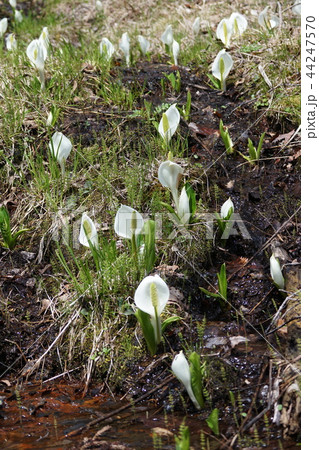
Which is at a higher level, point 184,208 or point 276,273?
point 184,208

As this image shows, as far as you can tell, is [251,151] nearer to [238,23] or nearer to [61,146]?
[61,146]

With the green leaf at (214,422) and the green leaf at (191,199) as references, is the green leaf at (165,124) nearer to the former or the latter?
the green leaf at (191,199)

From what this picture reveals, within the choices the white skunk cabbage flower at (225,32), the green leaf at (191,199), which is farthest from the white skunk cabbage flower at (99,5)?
the green leaf at (191,199)

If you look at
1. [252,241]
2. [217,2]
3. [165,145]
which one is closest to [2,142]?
[165,145]

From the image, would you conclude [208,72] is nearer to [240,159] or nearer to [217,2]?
[240,159]

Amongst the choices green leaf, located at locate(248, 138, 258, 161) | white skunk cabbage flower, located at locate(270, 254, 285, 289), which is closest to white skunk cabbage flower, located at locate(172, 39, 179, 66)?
green leaf, located at locate(248, 138, 258, 161)

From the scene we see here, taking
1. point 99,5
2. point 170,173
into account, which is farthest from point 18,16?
point 170,173
